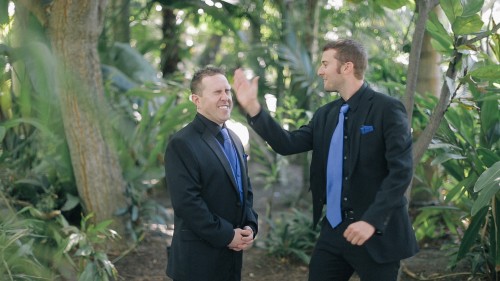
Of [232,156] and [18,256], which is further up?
[232,156]

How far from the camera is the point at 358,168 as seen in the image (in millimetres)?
3105

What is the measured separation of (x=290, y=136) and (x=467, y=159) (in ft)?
4.81

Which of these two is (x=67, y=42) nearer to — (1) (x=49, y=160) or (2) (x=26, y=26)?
(2) (x=26, y=26)

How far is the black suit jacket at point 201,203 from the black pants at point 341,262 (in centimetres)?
38

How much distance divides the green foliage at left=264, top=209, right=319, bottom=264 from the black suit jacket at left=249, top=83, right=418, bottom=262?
2.05 meters

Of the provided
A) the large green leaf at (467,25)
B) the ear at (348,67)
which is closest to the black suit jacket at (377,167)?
the ear at (348,67)

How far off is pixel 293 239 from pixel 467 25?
235 centimetres

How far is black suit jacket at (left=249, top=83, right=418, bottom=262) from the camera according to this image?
2.93m

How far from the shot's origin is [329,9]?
785cm

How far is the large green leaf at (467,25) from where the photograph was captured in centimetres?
351

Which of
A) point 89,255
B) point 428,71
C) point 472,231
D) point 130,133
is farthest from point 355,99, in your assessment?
point 130,133

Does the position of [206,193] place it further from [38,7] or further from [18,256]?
[38,7]

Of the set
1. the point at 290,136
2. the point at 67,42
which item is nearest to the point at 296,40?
the point at 67,42

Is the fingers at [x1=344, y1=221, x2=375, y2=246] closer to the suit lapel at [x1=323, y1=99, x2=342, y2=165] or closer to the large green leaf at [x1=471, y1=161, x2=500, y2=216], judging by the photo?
the suit lapel at [x1=323, y1=99, x2=342, y2=165]
